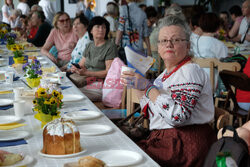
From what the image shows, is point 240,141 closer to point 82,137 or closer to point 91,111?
point 82,137

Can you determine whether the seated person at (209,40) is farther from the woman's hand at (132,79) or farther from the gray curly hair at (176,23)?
the woman's hand at (132,79)

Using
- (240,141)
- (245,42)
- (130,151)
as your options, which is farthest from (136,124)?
(245,42)

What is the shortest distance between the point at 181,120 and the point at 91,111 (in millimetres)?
572

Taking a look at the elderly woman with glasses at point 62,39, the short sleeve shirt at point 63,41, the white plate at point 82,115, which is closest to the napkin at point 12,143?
the white plate at point 82,115

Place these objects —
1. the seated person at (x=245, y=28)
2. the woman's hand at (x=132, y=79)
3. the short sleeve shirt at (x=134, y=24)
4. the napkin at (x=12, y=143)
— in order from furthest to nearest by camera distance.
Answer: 1. the seated person at (x=245, y=28)
2. the short sleeve shirt at (x=134, y=24)
3. the woman's hand at (x=132, y=79)
4. the napkin at (x=12, y=143)

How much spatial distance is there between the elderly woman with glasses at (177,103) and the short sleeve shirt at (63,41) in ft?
11.6

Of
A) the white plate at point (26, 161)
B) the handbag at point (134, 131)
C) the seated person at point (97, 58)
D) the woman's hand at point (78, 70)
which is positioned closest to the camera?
the white plate at point (26, 161)

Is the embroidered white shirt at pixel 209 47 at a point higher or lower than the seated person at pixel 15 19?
lower

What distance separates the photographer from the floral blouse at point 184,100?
1895 millimetres

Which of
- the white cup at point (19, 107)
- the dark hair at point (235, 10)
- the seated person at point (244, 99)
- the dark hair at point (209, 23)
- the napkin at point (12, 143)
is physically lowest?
the seated person at point (244, 99)

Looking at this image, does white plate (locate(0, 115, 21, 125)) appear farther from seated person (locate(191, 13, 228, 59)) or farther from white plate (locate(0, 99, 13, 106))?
seated person (locate(191, 13, 228, 59))

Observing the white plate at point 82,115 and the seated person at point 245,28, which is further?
the seated person at point 245,28


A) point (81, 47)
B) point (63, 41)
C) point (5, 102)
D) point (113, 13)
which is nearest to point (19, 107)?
point (5, 102)

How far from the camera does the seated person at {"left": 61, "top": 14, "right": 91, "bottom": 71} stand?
4.78 m
